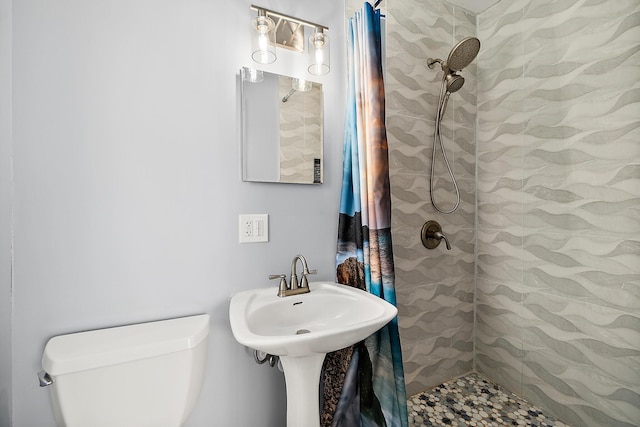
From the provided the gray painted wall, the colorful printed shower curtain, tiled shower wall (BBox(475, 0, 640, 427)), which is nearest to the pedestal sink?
the colorful printed shower curtain

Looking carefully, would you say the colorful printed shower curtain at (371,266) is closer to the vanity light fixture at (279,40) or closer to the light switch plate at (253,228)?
the vanity light fixture at (279,40)

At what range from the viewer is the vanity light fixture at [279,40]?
1.24 m

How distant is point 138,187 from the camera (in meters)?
1.10

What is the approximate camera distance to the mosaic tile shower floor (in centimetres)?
154

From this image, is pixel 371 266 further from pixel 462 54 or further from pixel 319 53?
pixel 462 54

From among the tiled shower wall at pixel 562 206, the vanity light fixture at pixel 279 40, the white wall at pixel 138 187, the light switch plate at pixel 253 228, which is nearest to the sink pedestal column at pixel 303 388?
the white wall at pixel 138 187

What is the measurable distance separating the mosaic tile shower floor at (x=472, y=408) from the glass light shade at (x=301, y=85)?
5.67 feet

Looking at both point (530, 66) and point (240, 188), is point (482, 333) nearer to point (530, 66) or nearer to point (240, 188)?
point (530, 66)

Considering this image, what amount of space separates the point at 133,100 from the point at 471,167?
1865 millimetres

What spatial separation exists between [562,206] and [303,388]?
1.53 meters

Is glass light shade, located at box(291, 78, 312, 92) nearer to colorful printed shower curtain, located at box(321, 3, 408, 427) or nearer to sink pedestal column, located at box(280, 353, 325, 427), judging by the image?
colorful printed shower curtain, located at box(321, 3, 408, 427)

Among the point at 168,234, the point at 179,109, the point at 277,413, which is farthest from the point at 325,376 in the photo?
the point at 179,109

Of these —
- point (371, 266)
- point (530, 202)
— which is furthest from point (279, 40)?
point (530, 202)

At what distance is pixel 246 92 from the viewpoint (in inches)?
49.7
